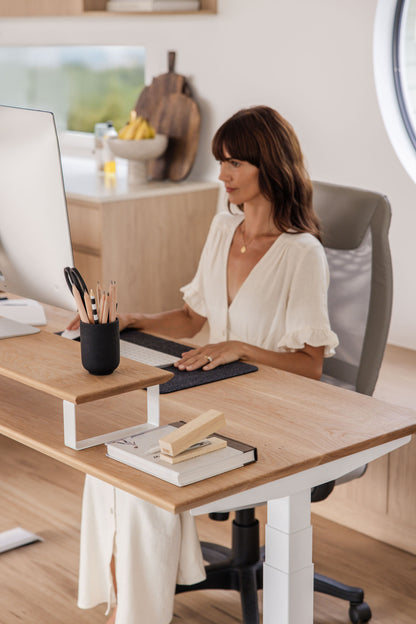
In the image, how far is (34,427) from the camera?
59.3 inches

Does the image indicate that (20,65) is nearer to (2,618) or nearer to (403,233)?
(403,233)

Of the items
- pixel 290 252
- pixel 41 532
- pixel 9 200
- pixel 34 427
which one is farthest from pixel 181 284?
pixel 34 427

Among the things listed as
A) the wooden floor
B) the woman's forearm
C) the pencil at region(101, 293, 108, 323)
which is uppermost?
the pencil at region(101, 293, 108, 323)

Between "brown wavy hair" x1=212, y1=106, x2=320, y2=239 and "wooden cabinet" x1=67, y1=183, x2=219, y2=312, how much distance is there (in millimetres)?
1396

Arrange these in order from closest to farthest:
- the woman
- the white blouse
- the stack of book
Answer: the woman → the white blouse → the stack of book

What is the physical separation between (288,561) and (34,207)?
2.69ft

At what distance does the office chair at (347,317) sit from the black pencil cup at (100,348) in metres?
0.73

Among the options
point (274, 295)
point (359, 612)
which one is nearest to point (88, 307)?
point (274, 295)

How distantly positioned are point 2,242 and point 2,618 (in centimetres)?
95

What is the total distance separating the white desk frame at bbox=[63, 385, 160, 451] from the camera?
1.39 m

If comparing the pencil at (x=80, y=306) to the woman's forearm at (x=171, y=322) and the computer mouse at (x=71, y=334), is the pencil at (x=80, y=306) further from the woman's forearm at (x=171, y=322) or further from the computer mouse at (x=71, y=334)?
the woman's forearm at (x=171, y=322)

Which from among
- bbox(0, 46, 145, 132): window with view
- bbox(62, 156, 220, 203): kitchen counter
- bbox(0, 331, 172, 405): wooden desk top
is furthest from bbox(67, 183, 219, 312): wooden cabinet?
bbox(0, 331, 172, 405): wooden desk top

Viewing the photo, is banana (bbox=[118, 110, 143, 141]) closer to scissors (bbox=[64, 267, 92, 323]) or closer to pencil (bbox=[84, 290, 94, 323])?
scissors (bbox=[64, 267, 92, 323])

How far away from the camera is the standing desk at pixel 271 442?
Answer: 4.28 ft
